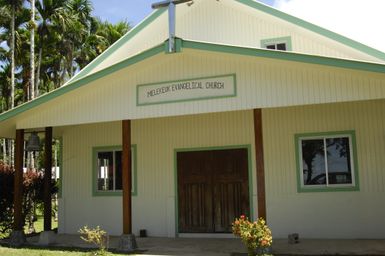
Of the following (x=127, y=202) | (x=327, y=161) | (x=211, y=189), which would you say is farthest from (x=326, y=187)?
(x=127, y=202)

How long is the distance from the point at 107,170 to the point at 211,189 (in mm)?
3320

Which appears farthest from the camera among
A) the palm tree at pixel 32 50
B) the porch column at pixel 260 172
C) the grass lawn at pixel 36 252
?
the palm tree at pixel 32 50

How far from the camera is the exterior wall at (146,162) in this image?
40.4ft

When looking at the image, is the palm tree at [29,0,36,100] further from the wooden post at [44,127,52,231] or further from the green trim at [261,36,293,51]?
the green trim at [261,36,293,51]

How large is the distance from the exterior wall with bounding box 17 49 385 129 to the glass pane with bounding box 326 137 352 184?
2.91 m

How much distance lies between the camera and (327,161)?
11.4 metres

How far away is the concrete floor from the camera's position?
9398 mm

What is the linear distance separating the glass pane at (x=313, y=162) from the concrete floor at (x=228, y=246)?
57.8 inches

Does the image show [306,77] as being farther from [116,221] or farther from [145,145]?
[116,221]

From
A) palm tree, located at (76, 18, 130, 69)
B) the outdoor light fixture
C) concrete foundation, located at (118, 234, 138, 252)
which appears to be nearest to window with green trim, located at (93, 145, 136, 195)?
the outdoor light fixture

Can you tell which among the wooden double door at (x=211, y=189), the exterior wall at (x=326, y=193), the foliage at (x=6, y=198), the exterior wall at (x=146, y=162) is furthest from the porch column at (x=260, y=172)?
the foliage at (x=6, y=198)

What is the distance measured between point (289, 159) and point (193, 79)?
343 cm

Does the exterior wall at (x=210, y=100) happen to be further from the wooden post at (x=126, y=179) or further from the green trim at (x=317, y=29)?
the green trim at (x=317, y=29)

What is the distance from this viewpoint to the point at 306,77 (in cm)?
898
